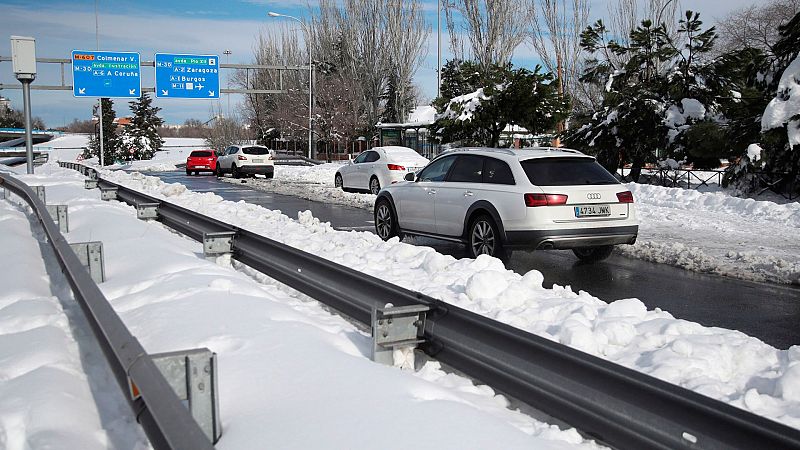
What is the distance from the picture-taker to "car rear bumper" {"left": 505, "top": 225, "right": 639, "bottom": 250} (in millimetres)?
8625

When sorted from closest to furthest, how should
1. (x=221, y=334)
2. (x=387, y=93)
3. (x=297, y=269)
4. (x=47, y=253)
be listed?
(x=221, y=334)
(x=297, y=269)
(x=47, y=253)
(x=387, y=93)

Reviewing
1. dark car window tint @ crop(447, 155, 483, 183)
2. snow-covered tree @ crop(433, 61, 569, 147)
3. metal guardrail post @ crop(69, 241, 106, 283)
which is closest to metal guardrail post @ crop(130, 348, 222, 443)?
metal guardrail post @ crop(69, 241, 106, 283)

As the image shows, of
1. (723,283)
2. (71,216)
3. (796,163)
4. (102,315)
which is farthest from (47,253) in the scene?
(796,163)

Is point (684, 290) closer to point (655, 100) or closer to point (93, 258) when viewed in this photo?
point (93, 258)

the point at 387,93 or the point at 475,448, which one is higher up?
the point at 387,93

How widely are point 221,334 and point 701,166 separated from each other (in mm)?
21084

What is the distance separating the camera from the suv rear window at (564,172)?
29.1 ft

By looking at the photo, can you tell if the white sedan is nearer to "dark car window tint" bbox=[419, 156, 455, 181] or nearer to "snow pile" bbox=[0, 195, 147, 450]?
"dark car window tint" bbox=[419, 156, 455, 181]

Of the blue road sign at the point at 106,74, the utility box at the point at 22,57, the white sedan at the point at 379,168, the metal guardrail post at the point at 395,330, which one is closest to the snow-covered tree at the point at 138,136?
the blue road sign at the point at 106,74

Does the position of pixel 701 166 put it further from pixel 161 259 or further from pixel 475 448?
pixel 475 448

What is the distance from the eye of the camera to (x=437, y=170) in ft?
35.2

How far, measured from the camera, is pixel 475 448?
3139mm

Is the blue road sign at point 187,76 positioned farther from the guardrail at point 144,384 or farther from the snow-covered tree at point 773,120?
the guardrail at point 144,384

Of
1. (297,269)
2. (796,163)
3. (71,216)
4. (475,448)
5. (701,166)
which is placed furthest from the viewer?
(701,166)
